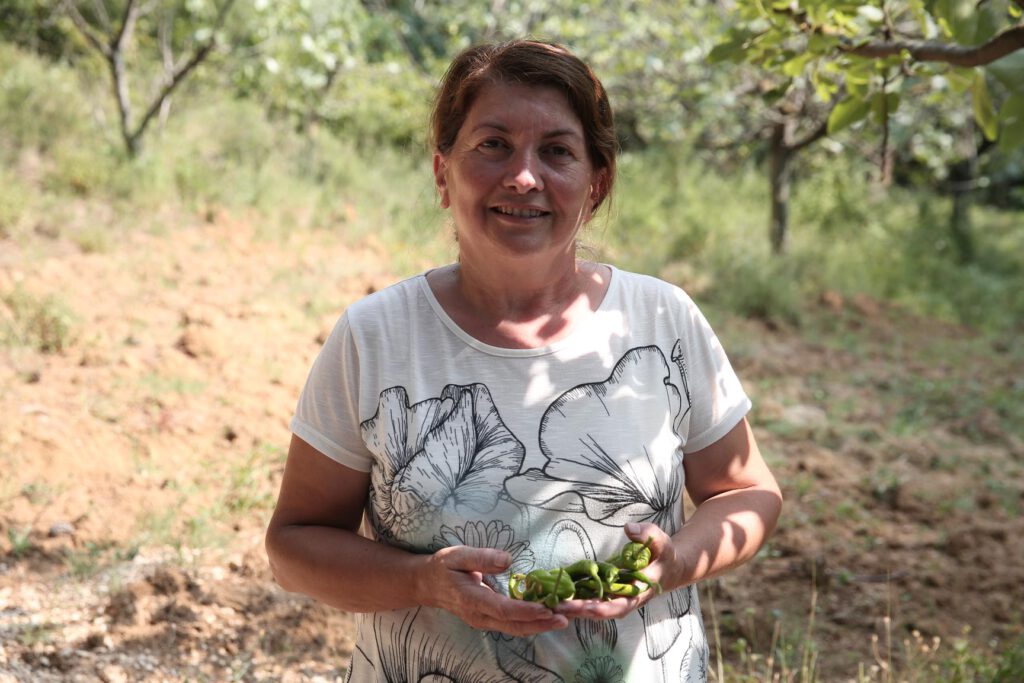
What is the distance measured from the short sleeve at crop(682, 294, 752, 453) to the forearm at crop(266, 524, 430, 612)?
60 cm

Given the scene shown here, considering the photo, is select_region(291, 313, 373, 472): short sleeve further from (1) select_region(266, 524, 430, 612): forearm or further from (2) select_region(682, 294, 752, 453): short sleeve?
(2) select_region(682, 294, 752, 453): short sleeve

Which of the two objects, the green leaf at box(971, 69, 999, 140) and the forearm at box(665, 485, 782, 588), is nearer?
the forearm at box(665, 485, 782, 588)

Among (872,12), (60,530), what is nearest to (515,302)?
(872,12)

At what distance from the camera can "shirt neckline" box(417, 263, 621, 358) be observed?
1841 millimetres

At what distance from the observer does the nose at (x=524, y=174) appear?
178 cm

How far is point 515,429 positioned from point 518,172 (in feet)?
1.52

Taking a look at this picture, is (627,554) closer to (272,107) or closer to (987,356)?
(987,356)

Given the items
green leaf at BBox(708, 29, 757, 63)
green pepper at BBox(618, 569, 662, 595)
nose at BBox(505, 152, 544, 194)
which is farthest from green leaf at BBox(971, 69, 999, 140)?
green pepper at BBox(618, 569, 662, 595)

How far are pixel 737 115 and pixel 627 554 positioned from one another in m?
9.02

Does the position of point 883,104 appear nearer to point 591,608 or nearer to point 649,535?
point 649,535

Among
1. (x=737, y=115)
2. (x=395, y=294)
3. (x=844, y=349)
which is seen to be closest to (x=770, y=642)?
(x=395, y=294)

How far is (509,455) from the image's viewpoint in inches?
69.4

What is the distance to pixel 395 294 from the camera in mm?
1902

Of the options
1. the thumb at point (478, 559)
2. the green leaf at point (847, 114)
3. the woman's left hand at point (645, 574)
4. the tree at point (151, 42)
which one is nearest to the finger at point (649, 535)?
the woman's left hand at point (645, 574)
